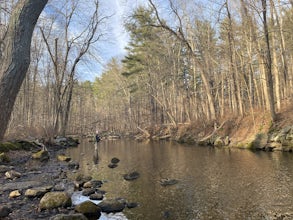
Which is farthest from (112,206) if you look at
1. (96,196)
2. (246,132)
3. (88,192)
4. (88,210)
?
(246,132)

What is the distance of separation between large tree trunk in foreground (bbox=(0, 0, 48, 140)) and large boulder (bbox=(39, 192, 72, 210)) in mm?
2642

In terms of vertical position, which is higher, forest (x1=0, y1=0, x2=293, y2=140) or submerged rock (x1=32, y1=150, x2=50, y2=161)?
forest (x1=0, y1=0, x2=293, y2=140)

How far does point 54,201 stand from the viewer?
5836 mm

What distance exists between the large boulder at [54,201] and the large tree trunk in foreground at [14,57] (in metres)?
2.64

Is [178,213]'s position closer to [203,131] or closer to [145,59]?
[203,131]

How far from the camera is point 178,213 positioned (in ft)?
18.6

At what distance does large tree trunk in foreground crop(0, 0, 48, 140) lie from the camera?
354 centimetres

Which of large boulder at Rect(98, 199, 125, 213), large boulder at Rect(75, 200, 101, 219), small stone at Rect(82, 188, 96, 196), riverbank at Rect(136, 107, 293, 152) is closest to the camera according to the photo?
large boulder at Rect(75, 200, 101, 219)

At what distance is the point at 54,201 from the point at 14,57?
358 cm

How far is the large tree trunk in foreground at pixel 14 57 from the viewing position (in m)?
3.54

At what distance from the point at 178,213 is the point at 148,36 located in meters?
27.6


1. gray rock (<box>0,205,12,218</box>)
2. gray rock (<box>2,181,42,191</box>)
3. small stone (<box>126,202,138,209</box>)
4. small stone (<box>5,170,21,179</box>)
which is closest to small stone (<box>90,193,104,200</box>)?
small stone (<box>126,202,138,209</box>)

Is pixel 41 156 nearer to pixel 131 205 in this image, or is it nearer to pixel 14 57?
pixel 131 205

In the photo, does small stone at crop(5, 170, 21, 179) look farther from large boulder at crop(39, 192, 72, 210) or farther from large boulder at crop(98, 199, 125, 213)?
large boulder at crop(98, 199, 125, 213)
